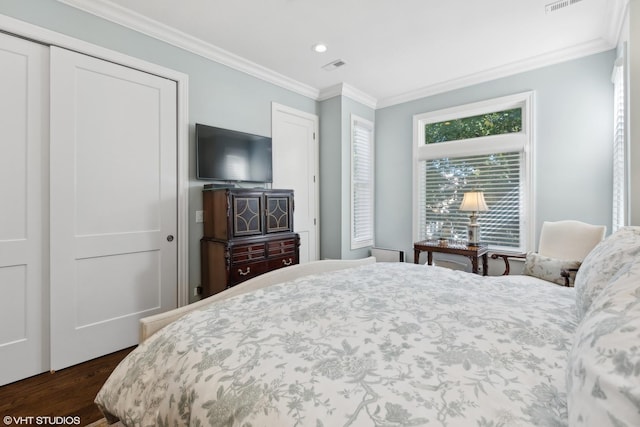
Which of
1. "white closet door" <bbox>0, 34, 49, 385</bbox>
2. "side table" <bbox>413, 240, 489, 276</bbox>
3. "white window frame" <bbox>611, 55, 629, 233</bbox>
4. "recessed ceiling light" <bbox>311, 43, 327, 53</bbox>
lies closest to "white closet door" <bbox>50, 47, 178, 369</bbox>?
"white closet door" <bbox>0, 34, 49, 385</bbox>

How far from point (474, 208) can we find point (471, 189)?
0.50 meters

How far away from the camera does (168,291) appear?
275 cm

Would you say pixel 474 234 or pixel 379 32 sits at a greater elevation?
pixel 379 32

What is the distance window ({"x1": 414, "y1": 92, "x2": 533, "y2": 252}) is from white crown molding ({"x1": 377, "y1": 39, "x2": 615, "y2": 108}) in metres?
0.27

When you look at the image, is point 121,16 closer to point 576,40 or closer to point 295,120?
point 295,120

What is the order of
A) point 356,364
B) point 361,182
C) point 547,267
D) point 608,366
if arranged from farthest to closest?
point 361,182, point 547,267, point 356,364, point 608,366

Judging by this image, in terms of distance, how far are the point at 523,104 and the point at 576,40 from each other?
26.6 inches

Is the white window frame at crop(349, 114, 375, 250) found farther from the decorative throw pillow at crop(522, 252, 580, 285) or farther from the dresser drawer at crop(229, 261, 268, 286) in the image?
the decorative throw pillow at crop(522, 252, 580, 285)

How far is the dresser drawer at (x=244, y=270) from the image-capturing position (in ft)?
8.68

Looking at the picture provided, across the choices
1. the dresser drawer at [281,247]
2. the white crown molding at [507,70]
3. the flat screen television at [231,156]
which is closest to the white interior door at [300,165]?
the flat screen television at [231,156]

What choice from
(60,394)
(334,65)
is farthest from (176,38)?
(60,394)

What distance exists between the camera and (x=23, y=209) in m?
2.06

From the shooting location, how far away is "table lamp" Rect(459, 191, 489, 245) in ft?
10.9

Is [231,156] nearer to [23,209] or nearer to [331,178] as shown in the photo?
[331,178]
